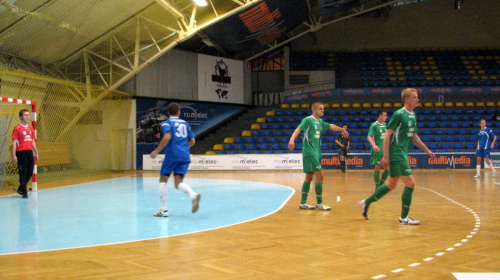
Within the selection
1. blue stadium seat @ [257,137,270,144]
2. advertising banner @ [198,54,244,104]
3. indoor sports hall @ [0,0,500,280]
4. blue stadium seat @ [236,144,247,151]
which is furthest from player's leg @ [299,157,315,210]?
advertising banner @ [198,54,244,104]

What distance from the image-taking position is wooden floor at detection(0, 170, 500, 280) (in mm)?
4211

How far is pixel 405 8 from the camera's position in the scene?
35.0 meters

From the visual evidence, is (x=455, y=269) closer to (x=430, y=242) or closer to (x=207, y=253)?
(x=430, y=242)

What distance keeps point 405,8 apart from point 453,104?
983cm

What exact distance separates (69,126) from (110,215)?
43.9 ft

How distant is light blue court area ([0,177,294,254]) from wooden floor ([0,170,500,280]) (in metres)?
0.50

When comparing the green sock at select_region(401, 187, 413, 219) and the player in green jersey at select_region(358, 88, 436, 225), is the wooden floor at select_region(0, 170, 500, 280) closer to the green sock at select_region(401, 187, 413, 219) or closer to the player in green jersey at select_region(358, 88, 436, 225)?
the green sock at select_region(401, 187, 413, 219)

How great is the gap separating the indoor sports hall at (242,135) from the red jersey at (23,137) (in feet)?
0.85

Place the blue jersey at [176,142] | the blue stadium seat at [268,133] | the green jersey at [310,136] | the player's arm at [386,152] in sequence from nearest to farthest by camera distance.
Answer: the player's arm at [386,152]
the blue jersey at [176,142]
the green jersey at [310,136]
the blue stadium seat at [268,133]

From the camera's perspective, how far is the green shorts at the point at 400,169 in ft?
22.4

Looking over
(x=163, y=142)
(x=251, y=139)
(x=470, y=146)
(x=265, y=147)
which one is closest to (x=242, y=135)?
(x=251, y=139)

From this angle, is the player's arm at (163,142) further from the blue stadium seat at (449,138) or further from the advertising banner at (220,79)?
the blue stadium seat at (449,138)

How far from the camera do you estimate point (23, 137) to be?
36.2 feet

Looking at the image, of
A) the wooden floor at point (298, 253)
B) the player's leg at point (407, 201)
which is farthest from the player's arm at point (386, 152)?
the wooden floor at point (298, 253)
